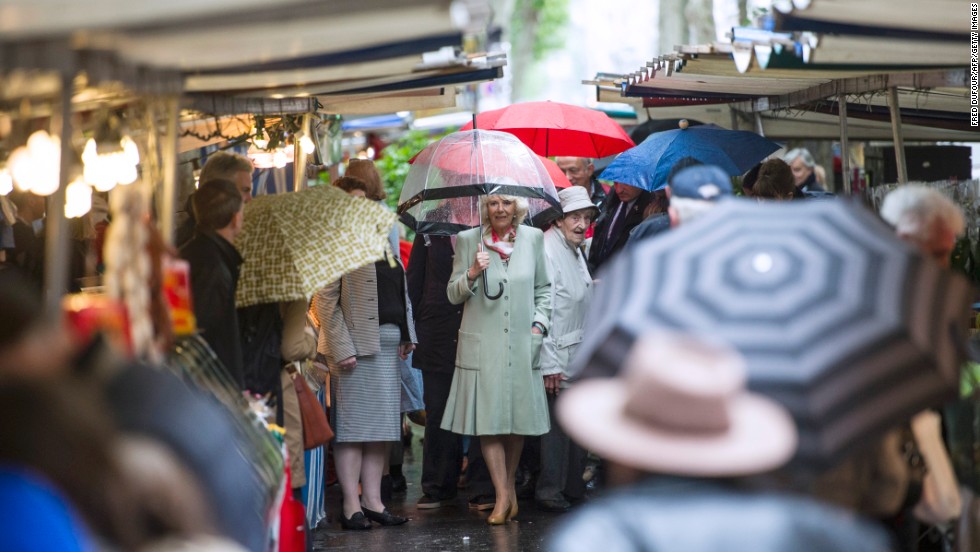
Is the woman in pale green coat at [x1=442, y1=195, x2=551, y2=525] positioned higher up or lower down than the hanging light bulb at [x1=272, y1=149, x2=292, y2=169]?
lower down

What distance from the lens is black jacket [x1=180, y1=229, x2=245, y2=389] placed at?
5.21 meters

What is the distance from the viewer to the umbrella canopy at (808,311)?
338 cm

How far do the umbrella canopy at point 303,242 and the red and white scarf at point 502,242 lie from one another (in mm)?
1753

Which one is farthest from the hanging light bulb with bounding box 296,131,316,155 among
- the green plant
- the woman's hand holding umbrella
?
the green plant

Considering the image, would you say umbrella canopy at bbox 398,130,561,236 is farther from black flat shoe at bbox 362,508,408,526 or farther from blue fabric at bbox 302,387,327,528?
black flat shoe at bbox 362,508,408,526

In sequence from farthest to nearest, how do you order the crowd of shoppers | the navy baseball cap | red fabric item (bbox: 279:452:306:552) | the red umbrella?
the red umbrella → red fabric item (bbox: 279:452:306:552) → the navy baseball cap → the crowd of shoppers

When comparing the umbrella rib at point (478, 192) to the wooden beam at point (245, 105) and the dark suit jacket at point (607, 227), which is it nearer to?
the dark suit jacket at point (607, 227)

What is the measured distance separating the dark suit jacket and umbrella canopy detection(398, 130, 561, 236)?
66cm

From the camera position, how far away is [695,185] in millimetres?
4797

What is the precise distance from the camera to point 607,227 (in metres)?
8.64

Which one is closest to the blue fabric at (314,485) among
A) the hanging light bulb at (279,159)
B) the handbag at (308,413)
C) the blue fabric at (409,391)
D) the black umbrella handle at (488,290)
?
the handbag at (308,413)

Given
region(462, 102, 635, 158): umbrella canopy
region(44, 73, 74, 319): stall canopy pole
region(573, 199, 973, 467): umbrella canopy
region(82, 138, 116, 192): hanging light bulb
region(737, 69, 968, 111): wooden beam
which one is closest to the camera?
region(573, 199, 973, 467): umbrella canopy

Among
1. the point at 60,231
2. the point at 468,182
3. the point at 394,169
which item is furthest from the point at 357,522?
the point at 394,169

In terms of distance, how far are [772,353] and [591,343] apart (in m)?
0.54
